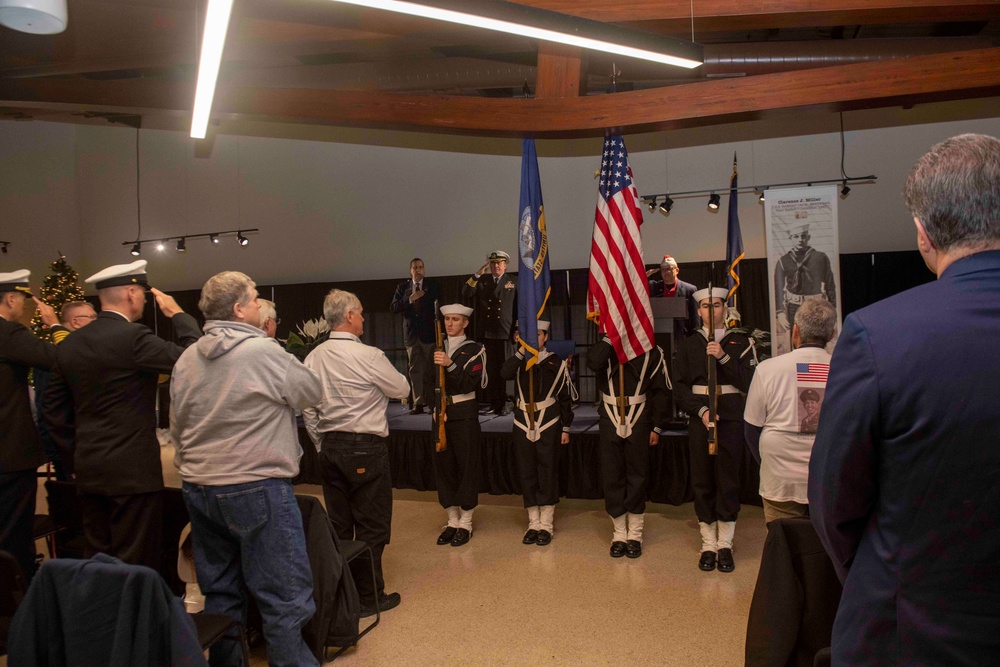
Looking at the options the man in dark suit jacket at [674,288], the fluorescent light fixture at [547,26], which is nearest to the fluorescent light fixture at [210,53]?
the fluorescent light fixture at [547,26]

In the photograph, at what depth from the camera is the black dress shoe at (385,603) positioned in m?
3.77

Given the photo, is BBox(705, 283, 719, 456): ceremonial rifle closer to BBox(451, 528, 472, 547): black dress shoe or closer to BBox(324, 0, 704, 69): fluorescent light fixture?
BBox(324, 0, 704, 69): fluorescent light fixture

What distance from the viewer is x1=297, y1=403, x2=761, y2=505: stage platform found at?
5.55 meters

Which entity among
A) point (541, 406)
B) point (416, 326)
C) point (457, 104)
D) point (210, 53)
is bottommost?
point (541, 406)

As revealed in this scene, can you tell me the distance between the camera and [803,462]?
3.09m

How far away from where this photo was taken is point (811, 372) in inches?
119

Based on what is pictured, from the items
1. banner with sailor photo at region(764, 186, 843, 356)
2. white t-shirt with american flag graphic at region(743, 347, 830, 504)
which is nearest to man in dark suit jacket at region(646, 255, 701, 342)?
banner with sailor photo at region(764, 186, 843, 356)

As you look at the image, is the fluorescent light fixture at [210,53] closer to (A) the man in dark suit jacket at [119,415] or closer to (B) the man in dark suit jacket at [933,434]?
(A) the man in dark suit jacket at [119,415]

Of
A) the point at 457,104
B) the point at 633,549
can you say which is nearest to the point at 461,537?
the point at 633,549

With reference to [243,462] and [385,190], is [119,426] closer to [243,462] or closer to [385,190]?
[243,462]

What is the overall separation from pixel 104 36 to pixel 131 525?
5495mm

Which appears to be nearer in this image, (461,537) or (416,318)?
(461,537)

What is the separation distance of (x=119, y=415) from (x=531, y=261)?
3109 mm

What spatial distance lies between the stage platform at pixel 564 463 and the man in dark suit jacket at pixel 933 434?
4.49 metres
